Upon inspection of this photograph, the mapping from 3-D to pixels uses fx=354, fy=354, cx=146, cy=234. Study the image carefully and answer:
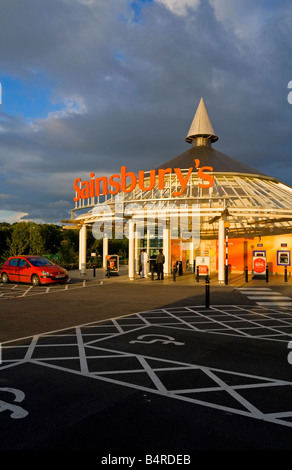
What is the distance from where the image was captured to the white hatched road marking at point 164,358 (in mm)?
4952

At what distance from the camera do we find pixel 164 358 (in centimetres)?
679

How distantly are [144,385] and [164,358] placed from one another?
4.85ft

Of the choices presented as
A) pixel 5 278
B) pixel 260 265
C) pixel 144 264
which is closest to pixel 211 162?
pixel 260 265

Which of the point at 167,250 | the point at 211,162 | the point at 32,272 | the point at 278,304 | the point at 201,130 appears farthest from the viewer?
the point at 201,130

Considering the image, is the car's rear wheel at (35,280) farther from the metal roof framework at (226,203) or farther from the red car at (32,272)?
the metal roof framework at (226,203)

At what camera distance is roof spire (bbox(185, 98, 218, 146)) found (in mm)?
38678

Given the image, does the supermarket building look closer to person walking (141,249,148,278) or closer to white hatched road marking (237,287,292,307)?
person walking (141,249,148,278)

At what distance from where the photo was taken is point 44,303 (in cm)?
1389

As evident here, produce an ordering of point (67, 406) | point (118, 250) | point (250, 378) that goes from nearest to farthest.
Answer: point (67, 406), point (250, 378), point (118, 250)

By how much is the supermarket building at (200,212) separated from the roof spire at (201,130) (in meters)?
0.11

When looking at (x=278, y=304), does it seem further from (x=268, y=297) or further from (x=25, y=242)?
(x=25, y=242)

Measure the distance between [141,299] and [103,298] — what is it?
1.66 meters
